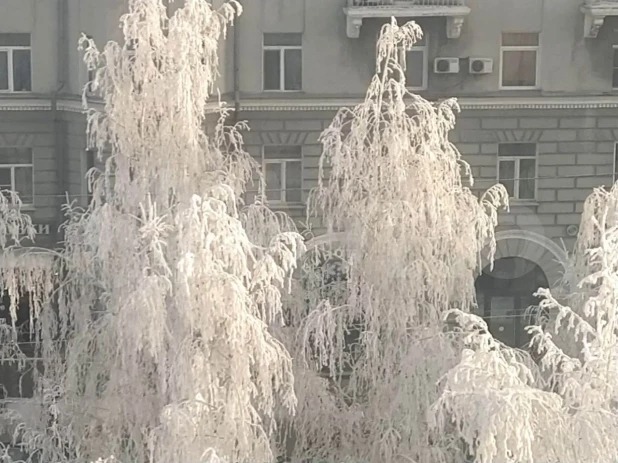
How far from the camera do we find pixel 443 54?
5066 mm

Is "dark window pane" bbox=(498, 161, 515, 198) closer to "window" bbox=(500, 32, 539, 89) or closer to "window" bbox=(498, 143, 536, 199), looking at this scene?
"window" bbox=(498, 143, 536, 199)

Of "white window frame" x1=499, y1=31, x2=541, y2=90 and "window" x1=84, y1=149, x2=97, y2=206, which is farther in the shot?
"white window frame" x1=499, y1=31, x2=541, y2=90

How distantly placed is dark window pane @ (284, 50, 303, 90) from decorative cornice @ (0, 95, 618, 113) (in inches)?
3.0

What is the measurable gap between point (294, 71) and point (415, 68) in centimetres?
59

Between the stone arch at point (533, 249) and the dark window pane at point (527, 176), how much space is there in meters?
0.20

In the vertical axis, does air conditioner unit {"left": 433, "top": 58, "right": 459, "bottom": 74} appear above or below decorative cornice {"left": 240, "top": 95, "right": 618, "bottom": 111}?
above

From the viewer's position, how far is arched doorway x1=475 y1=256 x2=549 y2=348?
16.9ft

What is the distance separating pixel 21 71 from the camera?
16.3ft

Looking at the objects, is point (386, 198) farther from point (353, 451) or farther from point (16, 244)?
point (16, 244)

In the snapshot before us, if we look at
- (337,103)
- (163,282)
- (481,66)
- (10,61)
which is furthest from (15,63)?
(481,66)

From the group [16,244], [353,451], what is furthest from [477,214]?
[16,244]

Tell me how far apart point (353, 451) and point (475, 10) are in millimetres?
2207

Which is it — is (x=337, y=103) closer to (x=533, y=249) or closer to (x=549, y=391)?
(x=533, y=249)

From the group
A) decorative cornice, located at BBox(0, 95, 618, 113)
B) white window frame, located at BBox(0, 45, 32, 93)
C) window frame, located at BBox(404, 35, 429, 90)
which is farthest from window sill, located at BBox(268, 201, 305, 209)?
white window frame, located at BBox(0, 45, 32, 93)
